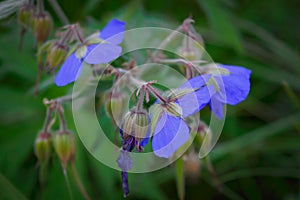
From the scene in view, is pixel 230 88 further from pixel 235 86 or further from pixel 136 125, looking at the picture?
pixel 136 125

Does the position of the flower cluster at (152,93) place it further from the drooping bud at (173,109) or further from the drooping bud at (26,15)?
the drooping bud at (26,15)

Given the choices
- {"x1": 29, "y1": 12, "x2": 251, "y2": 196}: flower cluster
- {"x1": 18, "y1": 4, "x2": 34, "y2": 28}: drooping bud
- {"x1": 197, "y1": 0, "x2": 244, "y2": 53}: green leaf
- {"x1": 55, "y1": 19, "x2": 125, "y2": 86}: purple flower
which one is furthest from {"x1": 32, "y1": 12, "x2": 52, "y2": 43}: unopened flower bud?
{"x1": 197, "y1": 0, "x2": 244, "y2": 53}: green leaf

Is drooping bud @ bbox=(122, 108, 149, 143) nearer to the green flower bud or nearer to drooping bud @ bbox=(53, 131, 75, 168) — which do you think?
the green flower bud

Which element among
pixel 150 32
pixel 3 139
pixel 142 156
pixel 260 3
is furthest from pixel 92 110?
pixel 260 3

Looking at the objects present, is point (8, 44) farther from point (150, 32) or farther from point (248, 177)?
point (248, 177)

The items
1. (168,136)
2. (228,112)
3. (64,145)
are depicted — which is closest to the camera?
(168,136)

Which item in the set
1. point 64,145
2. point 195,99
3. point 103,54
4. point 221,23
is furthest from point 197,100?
point 221,23
